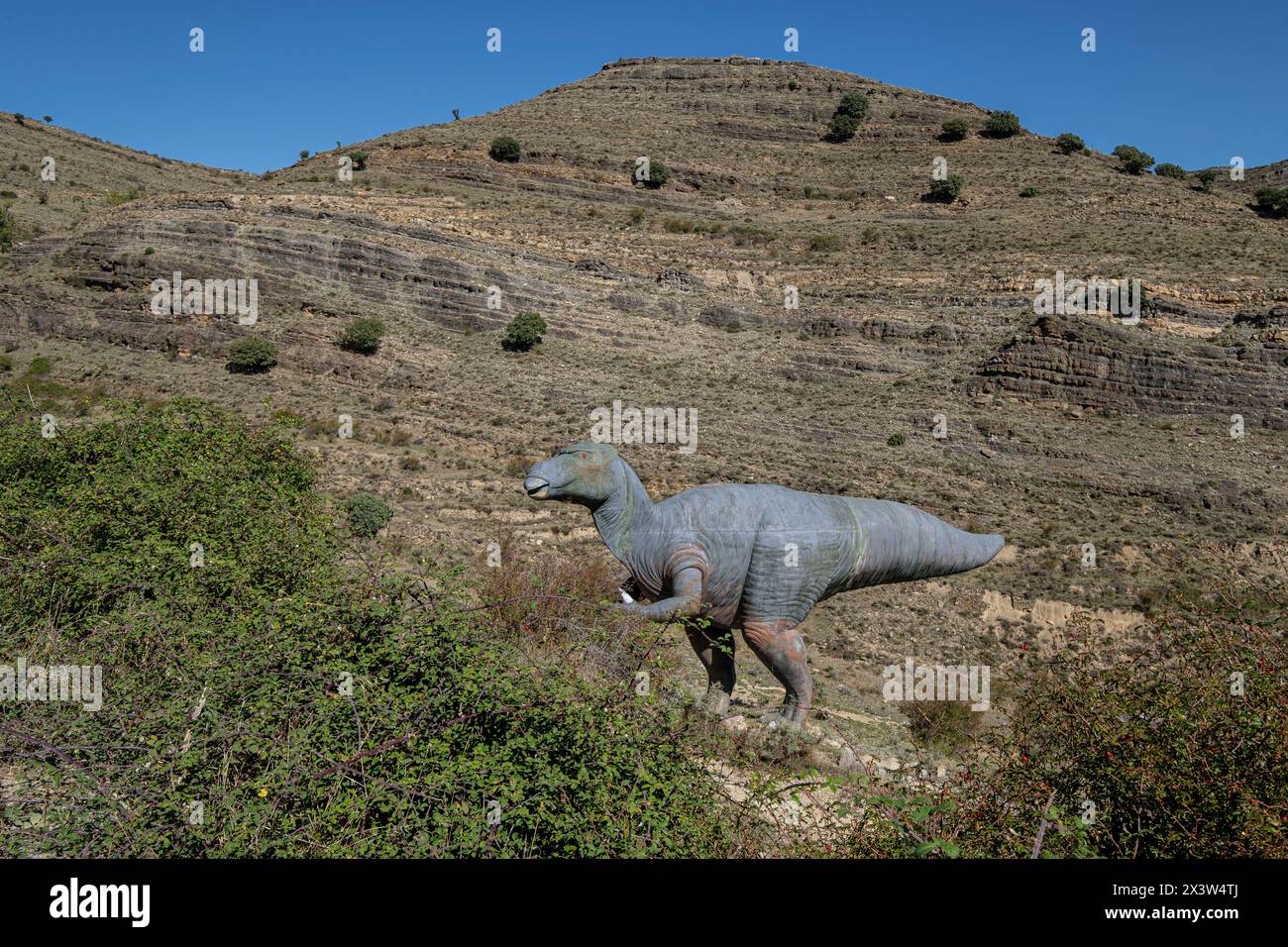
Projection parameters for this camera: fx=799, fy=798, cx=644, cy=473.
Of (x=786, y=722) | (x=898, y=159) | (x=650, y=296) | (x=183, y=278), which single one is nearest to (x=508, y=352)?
(x=650, y=296)

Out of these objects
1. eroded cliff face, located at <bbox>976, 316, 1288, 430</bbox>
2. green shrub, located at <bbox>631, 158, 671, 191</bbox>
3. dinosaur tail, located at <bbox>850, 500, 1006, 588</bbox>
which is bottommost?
dinosaur tail, located at <bbox>850, 500, 1006, 588</bbox>

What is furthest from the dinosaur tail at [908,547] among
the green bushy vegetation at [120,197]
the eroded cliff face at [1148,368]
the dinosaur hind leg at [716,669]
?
the green bushy vegetation at [120,197]

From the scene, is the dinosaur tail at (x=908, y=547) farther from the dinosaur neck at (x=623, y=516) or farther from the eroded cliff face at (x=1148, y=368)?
the eroded cliff face at (x=1148, y=368)

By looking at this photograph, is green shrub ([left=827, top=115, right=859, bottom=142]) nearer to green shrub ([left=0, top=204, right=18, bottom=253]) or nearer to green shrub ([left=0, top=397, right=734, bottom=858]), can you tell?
green shrub ([left=0, top=204, right=18, bottom=253])

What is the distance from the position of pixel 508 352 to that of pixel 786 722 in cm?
3169

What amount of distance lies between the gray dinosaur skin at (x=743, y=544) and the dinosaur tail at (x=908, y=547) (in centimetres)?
1

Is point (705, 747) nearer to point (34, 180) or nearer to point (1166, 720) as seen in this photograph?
point (1166, 720)

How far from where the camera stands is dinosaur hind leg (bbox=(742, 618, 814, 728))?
754 centimetres

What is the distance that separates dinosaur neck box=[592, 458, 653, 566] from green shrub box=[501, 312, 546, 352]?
104 feet

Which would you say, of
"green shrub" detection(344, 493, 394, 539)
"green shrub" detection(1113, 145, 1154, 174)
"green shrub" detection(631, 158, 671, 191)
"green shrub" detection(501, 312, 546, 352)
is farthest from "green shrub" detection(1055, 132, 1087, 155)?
"green shrub" detection(344, 493, 394, 539)

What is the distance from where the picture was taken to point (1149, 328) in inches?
1406

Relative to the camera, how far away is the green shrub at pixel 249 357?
31.9 meters
